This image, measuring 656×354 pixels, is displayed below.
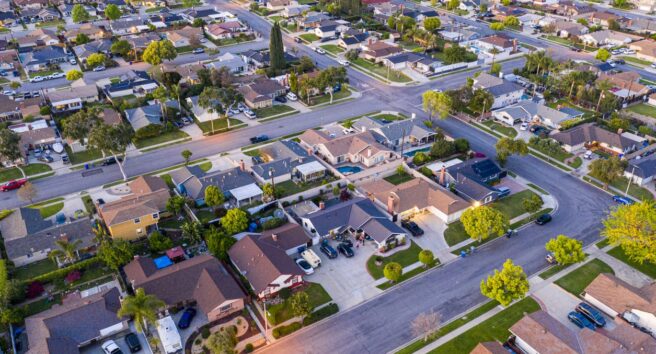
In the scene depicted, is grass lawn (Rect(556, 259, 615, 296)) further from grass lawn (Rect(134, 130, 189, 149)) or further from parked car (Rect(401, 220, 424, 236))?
grass lawn (Rect(134, 130, 189, 149))

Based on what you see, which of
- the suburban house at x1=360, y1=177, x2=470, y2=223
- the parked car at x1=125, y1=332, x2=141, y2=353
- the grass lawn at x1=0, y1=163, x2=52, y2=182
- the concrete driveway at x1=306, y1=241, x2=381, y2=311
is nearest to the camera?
the parked car at x1=125, y1=332, x2=141, y2=353

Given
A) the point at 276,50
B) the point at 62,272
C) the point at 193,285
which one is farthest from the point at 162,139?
the point at 193,285

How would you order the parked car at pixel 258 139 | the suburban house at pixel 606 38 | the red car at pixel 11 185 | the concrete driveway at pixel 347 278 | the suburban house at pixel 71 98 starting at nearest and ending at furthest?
the concrete driveway at pixel 347 278 → the red car at pixel 11 185 → the parked car at pixel 258 139 → the suburban house at pixel 71 98 → the suburban house at pixel 606 38

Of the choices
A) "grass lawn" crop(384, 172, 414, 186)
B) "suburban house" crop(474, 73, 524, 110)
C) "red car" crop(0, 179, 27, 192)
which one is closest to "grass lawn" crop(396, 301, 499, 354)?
"grass lawn" crop(384, 172, 414, 186)

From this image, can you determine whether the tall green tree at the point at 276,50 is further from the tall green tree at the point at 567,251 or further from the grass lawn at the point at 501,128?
the tall green tree at the point at 567,251

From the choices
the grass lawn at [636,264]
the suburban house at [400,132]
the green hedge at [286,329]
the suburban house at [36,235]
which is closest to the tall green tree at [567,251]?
the grass lawn at [636,264]
